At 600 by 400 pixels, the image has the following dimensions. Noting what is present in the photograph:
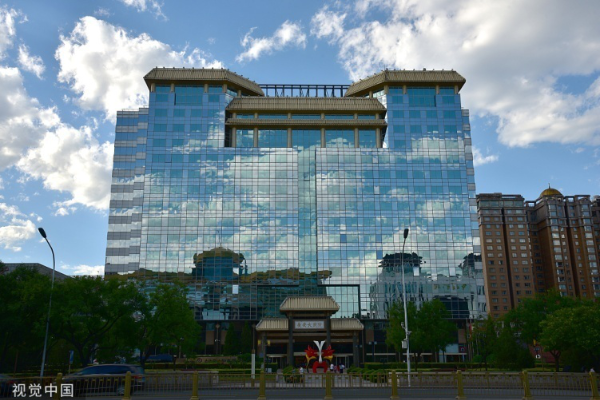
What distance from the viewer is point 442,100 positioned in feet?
327

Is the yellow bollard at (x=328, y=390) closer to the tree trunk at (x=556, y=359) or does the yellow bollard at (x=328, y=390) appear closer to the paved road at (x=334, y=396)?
the paved road at (x=334, y=396)

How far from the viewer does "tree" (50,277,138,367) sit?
4822 centimetres

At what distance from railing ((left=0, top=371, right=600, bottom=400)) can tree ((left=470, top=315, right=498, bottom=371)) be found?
3384cm

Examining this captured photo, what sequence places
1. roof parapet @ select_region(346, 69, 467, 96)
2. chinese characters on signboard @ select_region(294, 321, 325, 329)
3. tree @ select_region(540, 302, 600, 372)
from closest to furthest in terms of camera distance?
1. tree @ select_region(540, 302, 600, 372)
2. chinese characters on signboard @ select_region(294, 321, 325, 329)
3. roof parapet @ select_region(346, 69, 467, 96)

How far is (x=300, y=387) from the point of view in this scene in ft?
117

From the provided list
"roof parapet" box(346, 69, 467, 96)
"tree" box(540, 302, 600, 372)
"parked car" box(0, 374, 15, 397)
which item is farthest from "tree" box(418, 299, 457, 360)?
"parked car" box(0, 374, 15, 397)

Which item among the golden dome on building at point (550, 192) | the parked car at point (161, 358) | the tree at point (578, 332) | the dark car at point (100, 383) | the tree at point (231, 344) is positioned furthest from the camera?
the golden dome on building at point (550, 192)

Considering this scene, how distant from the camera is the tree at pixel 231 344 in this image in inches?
3216

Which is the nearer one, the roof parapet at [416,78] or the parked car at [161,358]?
the parked car at [161,358]

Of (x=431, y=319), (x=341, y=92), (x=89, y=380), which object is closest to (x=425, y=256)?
(x=431, y=319)

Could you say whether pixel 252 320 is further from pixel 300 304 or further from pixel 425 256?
pixel 425 256

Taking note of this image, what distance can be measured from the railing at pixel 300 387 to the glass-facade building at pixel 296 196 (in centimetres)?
5580

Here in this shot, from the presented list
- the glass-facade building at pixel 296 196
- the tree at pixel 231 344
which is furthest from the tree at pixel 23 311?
the glass-facade building at pixel 296 196

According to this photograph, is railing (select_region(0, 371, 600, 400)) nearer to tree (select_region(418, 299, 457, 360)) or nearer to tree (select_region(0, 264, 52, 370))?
tree (select_region(0, 264, 52, 370))
